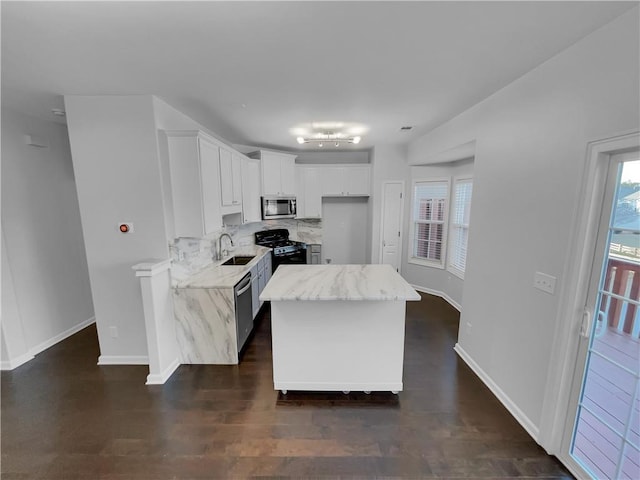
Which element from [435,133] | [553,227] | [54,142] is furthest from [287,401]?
[54,142]

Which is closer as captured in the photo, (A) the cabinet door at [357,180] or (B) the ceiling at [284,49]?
(B) the ceiling at [284,49]

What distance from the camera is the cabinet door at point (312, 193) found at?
4832 mm

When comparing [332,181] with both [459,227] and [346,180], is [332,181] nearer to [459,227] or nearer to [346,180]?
[346,180]

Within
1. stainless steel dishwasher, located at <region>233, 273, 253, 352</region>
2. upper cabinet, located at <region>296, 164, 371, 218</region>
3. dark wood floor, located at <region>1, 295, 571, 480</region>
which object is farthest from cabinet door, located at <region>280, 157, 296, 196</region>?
dark wood floor, located at <region>1, 295, 571, 480</region>

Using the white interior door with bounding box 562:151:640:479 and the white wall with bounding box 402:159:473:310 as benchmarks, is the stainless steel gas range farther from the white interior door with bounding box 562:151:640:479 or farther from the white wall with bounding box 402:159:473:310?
the white interior door with bounding box 562:151:640:479

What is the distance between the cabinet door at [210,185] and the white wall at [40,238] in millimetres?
2099

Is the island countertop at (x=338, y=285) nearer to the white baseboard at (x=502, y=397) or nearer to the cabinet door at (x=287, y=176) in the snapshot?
the white baseboard at (x=502, y=397)

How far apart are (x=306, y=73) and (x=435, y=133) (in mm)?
2294

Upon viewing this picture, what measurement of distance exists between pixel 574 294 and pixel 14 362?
5043mm

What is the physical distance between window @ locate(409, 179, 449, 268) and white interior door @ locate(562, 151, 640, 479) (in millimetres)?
2785

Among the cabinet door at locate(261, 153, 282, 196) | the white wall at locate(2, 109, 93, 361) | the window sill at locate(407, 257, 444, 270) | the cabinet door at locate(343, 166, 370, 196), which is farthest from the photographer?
the cabinet door at locate(343, 166, 370, 196)

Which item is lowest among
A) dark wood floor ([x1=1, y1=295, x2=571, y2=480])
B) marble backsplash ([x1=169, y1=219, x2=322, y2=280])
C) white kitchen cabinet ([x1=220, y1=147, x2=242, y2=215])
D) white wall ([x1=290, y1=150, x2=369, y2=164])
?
dark wood floor ([x1=1, y1=295, x2=571, y2=480])

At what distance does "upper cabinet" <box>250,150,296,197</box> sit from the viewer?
421cm

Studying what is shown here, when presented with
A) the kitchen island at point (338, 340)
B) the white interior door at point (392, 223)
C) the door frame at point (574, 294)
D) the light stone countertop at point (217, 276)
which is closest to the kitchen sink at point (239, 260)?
the light stone countertop at point (217, 276)
